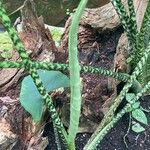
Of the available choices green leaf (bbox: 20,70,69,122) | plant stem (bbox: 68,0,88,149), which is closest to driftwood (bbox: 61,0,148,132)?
green leaf (bbox: 20,70,69,122)

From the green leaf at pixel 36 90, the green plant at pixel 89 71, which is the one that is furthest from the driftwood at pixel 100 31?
the green leaf at pixel 36 90

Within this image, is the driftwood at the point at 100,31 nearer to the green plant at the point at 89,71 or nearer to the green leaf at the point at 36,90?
the green plant at the point at 89,71

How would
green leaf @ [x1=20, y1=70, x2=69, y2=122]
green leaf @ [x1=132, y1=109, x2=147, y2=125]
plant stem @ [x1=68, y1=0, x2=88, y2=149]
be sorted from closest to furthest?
1. plant stem @ [x1=68, y1=0, x2=88, y2=149]
2. green leaf @ [x1=20, y1=70, x2=69, y2=122]
3. green leaf @ [x1=132, y1=109, x2=147, y2=125]

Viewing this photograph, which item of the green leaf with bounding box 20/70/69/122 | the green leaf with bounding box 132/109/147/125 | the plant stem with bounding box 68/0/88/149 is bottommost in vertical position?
the green leaf with bounding box 132/109/147/125

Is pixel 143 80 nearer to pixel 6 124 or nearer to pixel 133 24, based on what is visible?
pixel 133 24

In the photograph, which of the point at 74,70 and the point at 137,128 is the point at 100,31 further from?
the point at 74,70

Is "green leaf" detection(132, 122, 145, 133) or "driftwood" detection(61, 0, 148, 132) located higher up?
"driftwood" detection(61, 0, 148, 132)

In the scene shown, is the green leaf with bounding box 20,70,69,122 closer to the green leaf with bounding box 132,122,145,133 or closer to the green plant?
the green plant

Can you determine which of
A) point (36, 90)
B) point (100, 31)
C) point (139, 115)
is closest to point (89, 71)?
point (36, 90)
